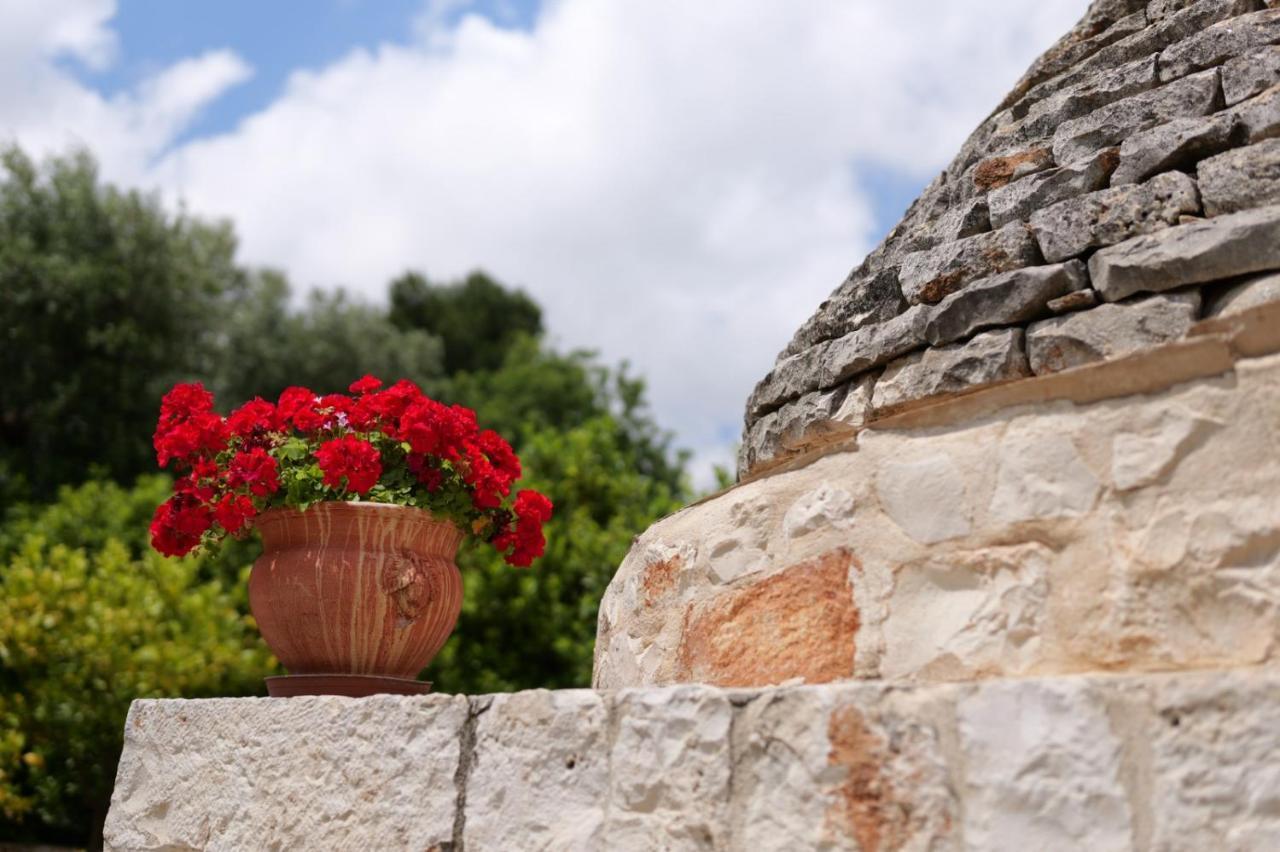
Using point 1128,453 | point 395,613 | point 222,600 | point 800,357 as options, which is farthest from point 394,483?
point 222,600

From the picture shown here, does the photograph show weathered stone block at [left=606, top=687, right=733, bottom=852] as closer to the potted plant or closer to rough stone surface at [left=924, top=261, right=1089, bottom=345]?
rough stone surface at [left=924, top=261, right=1089, bottom=345]

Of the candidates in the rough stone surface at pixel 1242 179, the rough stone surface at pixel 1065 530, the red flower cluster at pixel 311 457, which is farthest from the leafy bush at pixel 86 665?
the rough stone surface at pixel 1242 179

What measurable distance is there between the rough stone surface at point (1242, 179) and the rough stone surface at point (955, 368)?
1.47ft

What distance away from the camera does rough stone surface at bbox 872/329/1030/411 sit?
96.3 inches

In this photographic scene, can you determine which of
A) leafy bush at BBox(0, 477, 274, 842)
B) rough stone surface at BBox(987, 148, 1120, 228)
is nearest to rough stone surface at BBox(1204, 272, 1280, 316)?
rough stone surface at BBox(987, 148, 1120, 228)

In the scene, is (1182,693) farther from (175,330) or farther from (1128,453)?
(175,330)

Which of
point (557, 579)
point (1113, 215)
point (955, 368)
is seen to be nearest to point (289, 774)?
point (955, 368)

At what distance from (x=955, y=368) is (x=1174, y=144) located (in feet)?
2.16

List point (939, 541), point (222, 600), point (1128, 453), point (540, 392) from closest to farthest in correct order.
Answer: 1. point (1128, 453)
2. point (939, 541)
3. point (222, 600)
4. point (540, 392)

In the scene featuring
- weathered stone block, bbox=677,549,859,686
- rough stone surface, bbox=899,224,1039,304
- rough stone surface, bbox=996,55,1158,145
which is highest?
rough stone surface, bbox=996,55,1158,145

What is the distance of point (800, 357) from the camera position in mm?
3189

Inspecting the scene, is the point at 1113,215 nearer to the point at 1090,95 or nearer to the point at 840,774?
the point at 1090,95

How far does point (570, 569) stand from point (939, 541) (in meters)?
7.40

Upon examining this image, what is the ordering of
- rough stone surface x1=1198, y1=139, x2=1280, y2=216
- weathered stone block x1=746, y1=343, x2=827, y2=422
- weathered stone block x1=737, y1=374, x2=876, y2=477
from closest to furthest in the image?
1. rough stone surface x1=1198, y1=139, x2=1280, y2=216
2. weathered stone block x1=737, y1=374, x2=876, y2=477
3. weathered stone block x1=746, y1=343, x2=827, y2=422
